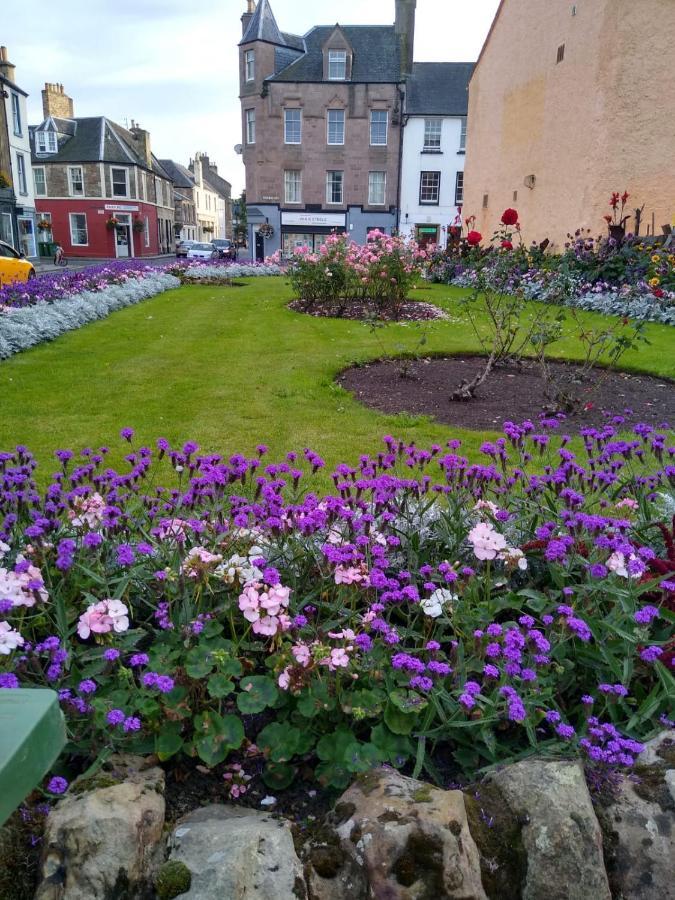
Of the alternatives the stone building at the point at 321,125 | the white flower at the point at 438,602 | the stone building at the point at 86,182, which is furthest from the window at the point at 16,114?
the white flower at the point at 438,602

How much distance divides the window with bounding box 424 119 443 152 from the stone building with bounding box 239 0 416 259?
5.64 feet

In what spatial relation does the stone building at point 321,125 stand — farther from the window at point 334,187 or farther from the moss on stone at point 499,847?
the moss on stone at point 499,847

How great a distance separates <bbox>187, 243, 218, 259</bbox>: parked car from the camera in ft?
161

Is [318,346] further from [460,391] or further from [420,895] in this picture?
[420,895]

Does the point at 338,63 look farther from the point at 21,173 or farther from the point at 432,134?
the point at 21,173

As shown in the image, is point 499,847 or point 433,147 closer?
point 499,847

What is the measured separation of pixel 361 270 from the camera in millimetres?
14062

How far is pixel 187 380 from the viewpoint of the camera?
8188 millimetres

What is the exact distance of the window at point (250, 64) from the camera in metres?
40.8

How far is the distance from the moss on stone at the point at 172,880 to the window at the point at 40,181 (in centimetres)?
5577

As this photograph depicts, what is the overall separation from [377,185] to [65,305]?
3317 cm

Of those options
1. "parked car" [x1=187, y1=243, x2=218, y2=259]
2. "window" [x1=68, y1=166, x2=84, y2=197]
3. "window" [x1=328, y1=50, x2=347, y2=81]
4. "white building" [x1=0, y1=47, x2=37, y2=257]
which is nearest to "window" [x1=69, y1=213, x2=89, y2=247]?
"window" [x1=68, y1=166, x2=84, y2=197]

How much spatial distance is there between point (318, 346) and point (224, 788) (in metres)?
8.90

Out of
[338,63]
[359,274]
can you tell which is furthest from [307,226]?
[359,274]
